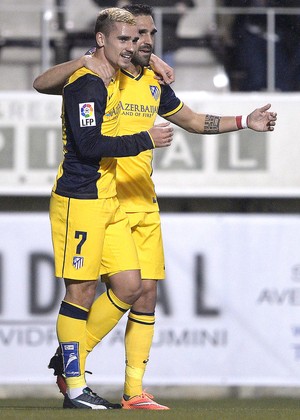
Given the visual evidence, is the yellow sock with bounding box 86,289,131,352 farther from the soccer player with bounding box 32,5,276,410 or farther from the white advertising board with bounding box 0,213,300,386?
the white advertising board with bounding box 0,213,300,386

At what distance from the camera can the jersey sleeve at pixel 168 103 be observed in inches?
248

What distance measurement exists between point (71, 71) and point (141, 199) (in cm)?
87

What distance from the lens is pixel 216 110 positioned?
31.1 feet

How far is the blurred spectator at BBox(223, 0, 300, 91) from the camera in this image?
9414mm

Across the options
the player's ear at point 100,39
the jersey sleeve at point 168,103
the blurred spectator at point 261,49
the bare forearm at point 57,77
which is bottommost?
the jersey sleeve at point 168,103

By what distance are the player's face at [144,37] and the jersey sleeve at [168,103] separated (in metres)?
0.29

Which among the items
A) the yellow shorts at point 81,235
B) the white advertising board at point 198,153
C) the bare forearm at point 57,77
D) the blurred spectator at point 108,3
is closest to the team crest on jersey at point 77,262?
the yellow shorts at point 81,235

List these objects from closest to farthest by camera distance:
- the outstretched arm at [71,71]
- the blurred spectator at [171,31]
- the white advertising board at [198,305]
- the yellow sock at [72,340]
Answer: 1. the outstretched arm at [71,71]
2. the yellow sock at [72,340]
3. the white advertising board at [198,305]
4. the blurred spectator at [171,31]

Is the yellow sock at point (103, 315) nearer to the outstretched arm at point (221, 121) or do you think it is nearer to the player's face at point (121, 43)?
the outstretched arm at point (221, 121)

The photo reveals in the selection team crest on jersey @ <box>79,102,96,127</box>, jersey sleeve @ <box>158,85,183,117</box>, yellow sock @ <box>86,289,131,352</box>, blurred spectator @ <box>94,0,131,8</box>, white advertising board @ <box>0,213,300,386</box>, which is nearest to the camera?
team crest on jersey @ <box>79,102,96,127</box>

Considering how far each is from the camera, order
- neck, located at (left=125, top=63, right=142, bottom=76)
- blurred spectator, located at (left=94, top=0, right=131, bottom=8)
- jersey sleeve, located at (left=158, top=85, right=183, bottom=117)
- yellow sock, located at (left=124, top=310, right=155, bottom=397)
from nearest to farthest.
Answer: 1. yellow sock, located at (left=124, top=310, right=155, bottom=397)
2. neck, located at (left=125, top=63, right=142, bottom=76)
3. jersey sleeve, located at (left=158, top=85, right=183, bottom=117)
4. blurred spectator, located at (left=94, top=0, right=131, bottom=8)

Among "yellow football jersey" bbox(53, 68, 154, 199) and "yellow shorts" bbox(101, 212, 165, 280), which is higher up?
"yellow football jersey" bbox(53, 68, 154, 199)

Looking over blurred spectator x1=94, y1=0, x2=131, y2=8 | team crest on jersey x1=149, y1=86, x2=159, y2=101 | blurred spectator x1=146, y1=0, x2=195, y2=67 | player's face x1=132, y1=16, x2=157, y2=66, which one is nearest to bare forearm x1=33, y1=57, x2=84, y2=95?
player's face x1=132, y1=16, x2=157, y2=66

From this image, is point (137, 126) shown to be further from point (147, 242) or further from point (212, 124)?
point (147, 242)
